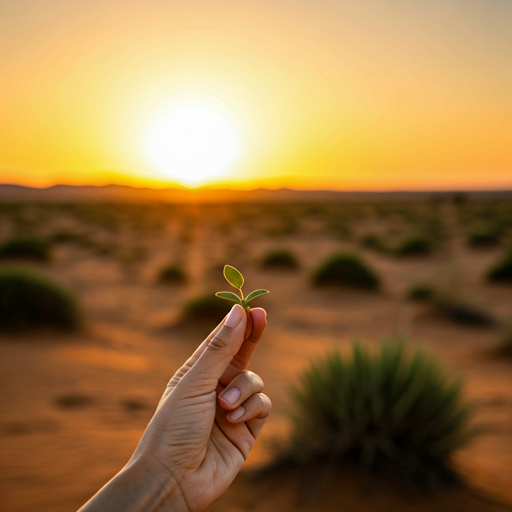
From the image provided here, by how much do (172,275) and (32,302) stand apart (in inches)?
258

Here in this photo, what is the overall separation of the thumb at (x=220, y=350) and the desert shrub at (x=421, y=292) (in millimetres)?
10045

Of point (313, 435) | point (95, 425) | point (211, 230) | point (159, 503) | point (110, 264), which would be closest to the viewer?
point (159, 503)

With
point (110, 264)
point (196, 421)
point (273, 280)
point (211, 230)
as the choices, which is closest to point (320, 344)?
point (273, 280)

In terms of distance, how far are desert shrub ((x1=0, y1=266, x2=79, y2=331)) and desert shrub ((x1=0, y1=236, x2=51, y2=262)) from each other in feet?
28.8

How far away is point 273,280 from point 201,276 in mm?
2524

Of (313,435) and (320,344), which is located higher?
(313,435)

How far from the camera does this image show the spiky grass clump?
10.8 feet

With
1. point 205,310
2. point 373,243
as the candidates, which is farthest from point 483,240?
point 205,310

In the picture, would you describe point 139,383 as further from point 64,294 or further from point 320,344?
point 320,344

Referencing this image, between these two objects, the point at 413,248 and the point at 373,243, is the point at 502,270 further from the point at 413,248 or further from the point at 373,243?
the point at 373,243

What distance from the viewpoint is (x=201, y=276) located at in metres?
14.7

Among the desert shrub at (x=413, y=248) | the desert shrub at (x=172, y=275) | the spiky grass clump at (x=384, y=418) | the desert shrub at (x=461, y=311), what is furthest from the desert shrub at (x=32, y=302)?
the desert shrub at (x=413, y=248)

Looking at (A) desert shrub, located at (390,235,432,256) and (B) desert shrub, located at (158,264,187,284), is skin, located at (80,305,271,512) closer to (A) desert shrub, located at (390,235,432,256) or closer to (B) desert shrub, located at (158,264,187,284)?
(B) desert shrub, located at (158,264,187,284)

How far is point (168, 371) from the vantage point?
6.45m
